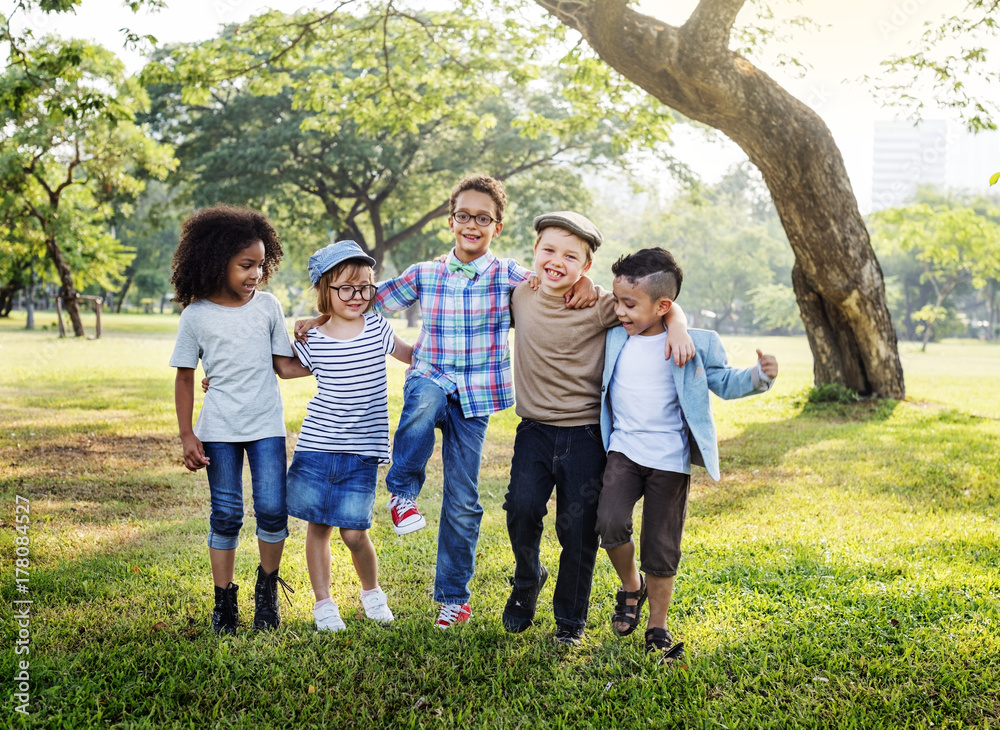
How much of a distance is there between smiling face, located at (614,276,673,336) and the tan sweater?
0.11 metres

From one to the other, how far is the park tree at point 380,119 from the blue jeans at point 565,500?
319 inches

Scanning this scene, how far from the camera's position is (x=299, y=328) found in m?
3.55

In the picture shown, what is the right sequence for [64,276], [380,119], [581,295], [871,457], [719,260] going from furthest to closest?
1. [719,260]
2. [64,276]
3. [380,119]
4. [871,457]
5. [581,295]

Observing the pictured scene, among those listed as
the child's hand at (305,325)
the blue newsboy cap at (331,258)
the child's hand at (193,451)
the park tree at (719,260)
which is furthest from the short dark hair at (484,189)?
the park tree at (719,260)

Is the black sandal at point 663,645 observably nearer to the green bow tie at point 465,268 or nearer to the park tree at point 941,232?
the green bow tie at point 465,268

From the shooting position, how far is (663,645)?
334 cm

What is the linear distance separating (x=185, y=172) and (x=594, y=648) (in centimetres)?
2197

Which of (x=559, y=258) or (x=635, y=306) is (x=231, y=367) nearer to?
(x=559, y=258)

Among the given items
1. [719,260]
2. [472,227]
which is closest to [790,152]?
[472,227]

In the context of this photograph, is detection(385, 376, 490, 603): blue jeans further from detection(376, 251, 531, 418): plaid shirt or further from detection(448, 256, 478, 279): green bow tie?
detection(448, 256, 478, 279): green bow tie

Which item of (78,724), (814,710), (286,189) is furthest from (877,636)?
(286,189)

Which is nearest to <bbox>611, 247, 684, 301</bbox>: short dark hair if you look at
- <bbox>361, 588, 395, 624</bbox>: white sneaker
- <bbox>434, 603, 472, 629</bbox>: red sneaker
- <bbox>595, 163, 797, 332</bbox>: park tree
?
<bbox>434, 603, 472, 629</bbox>: red sneaker

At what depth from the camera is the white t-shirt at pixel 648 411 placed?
3.30 metres

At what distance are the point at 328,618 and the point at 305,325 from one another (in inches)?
52.5
